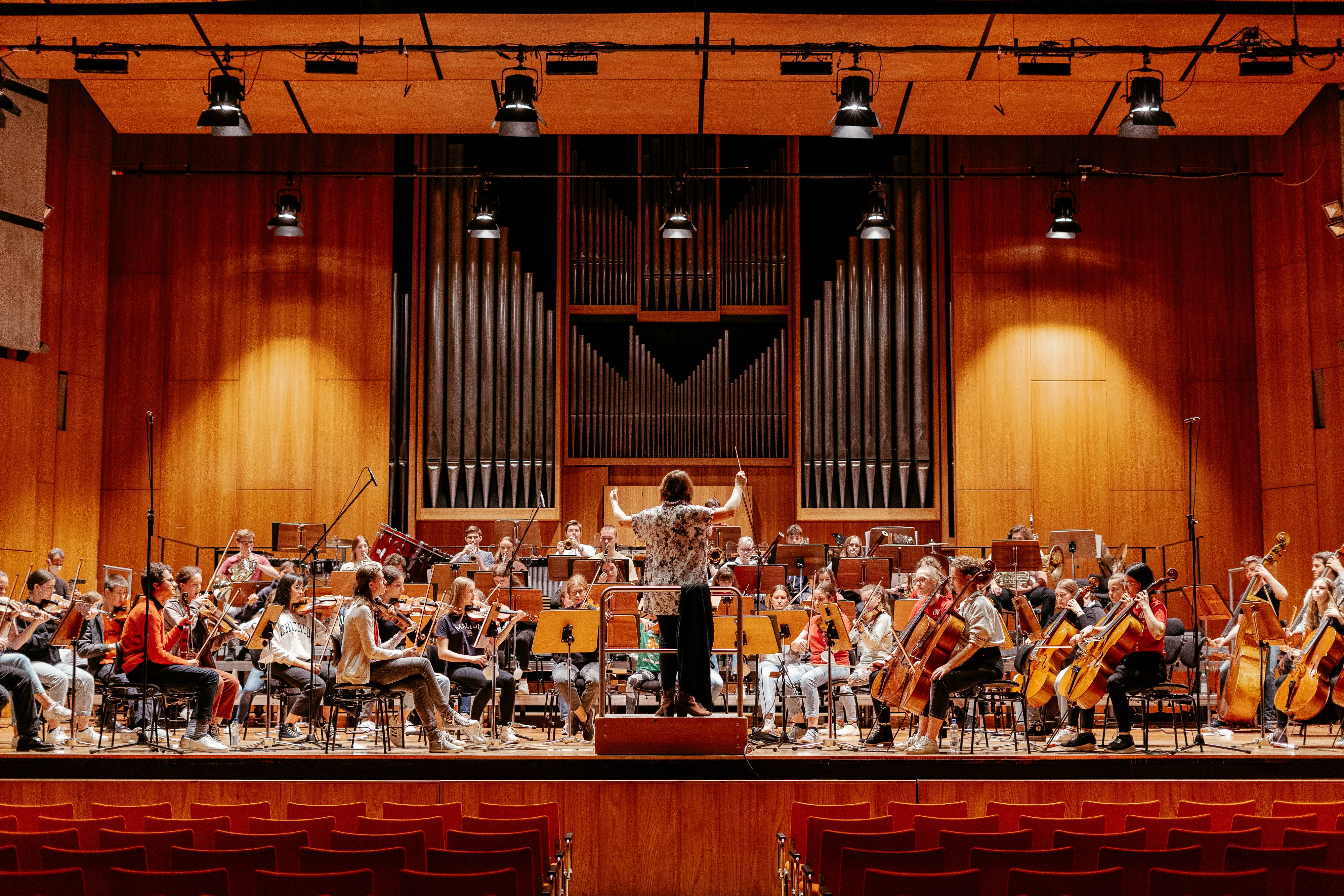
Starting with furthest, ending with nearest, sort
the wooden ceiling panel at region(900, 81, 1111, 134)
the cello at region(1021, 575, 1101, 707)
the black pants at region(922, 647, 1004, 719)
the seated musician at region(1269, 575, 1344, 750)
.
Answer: the wooden ceiling panel at region(900, 81, 1111, 134) → the seated musician at region(1269, 575, 1344, 750) → the cello at region(1021, 575, 1101, 707) → the black pants at region(922, 647, 1004, 719)

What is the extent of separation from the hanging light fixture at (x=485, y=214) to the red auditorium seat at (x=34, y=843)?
7316 mm

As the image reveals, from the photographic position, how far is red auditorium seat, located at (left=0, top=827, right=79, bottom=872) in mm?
3467

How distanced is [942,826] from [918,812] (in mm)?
356

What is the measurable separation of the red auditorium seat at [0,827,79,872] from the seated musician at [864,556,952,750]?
13.4ft

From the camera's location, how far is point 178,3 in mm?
8555

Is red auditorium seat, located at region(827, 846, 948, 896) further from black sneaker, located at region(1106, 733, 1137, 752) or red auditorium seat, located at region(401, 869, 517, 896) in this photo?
black sneaker, located at region(1106, 733, 1137, 752)

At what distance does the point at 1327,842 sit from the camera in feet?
11.8

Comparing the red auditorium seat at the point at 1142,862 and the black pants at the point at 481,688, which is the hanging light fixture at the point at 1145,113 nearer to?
the black pants at the point at 481,688

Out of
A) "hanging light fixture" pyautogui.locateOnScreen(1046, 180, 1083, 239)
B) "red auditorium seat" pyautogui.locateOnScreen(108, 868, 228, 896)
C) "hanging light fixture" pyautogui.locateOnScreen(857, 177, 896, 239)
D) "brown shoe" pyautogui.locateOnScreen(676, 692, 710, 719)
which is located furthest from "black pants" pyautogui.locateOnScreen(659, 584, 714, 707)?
Result: "hanging light fixture" pyautogui.locateOnScreen(1046, 180, 1083, 239)

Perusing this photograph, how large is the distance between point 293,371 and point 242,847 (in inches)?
340

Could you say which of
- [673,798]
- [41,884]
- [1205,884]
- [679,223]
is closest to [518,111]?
[679,223]

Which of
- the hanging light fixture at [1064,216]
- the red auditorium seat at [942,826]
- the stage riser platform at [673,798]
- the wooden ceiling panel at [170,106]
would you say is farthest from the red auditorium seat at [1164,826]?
the wooden ceiling panel at [170,106]

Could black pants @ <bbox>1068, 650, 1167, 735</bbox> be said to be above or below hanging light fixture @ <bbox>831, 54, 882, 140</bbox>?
below

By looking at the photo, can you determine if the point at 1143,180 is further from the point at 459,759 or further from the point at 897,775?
the point at 459,759
